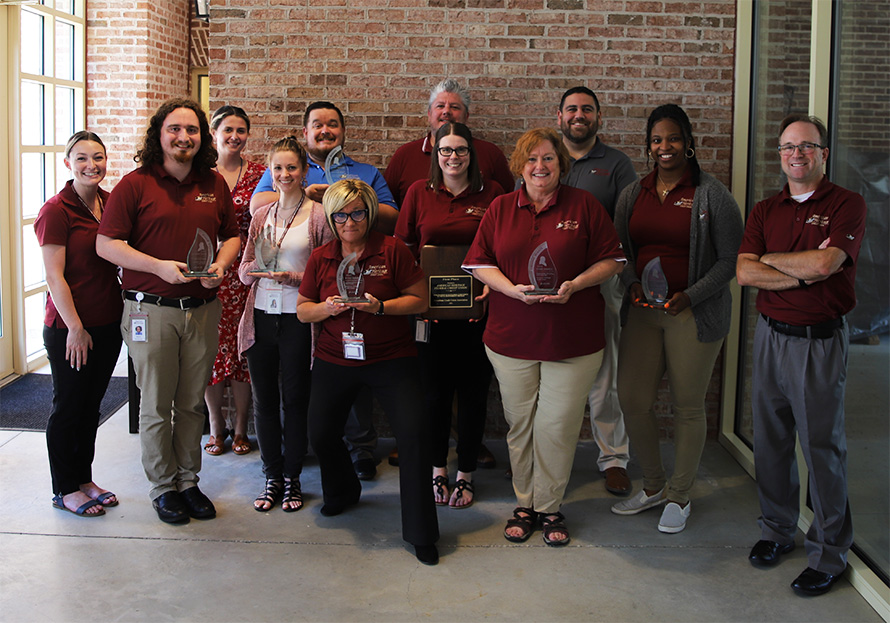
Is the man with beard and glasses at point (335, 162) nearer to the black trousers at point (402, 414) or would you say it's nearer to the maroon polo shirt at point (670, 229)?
the black trousers at point (402, 414)

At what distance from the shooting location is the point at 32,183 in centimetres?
684

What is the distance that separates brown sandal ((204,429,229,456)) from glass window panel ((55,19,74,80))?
435 centimetres

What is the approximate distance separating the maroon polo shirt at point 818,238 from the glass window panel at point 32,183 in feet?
18.6

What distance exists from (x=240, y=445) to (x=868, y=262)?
3.46m

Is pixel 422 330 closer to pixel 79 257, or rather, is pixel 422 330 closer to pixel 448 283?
pixel 448 283

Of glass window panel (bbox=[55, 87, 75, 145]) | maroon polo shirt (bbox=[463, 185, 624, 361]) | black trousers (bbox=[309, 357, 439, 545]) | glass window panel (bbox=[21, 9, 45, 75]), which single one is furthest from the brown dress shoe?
glass window panel (bbox=[55, 87, 75, 145])

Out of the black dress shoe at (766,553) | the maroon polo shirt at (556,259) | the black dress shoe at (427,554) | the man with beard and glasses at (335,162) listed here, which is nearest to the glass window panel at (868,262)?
the black dress shoe at (766,553)

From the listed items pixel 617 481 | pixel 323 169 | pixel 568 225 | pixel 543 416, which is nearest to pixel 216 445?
pixel 323 169

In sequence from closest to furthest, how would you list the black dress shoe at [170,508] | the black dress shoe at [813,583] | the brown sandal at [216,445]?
1. the black dress shoe at [813,583]
2. the black dress shoe at [170,508]
3. the brown sandal at [216,445]

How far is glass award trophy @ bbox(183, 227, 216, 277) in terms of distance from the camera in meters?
3.68

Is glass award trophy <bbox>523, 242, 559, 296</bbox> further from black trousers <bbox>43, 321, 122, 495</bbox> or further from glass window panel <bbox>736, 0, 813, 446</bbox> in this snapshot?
black trousers <bbox>43, 321, 122, 495</bbox>

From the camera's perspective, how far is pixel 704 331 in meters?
3.86

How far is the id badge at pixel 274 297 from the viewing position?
158 inches

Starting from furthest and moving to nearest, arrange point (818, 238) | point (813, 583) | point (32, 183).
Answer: point (32, 183) < point (813, 583) < point (818, 238)
